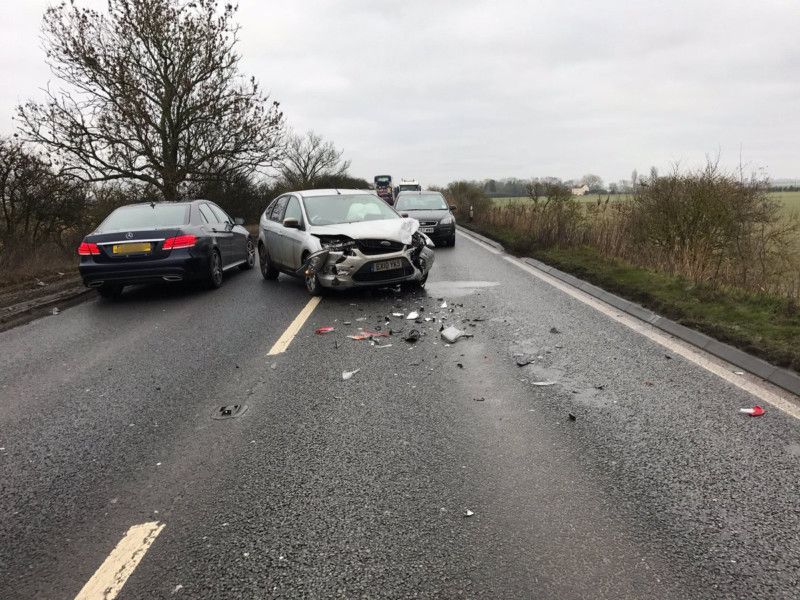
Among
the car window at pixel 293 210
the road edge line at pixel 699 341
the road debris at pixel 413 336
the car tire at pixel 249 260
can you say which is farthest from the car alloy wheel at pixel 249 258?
the road debris at pixel 413 336

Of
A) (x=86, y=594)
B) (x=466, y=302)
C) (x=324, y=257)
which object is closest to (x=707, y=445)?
(x=86, y=594)

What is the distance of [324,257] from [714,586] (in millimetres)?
7278

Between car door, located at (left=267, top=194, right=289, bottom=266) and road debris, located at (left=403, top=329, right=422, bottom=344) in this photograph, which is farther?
car door, located at (left=267, top=194, right=289, bottom=266)

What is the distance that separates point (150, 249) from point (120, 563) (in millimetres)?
7668

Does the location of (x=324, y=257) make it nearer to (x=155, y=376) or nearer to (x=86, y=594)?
(x=155, y=376)

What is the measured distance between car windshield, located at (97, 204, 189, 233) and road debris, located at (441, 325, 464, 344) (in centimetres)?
574

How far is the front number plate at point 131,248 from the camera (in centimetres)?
929

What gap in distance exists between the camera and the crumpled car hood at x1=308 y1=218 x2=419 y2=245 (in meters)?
8.92

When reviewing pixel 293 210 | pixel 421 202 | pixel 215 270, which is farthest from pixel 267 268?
pixel 421 202

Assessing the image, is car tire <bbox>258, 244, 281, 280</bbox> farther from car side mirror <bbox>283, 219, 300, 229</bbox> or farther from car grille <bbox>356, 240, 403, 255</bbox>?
car grille <bbox>356, 240, 403, 255</bbox>

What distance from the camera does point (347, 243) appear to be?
886 centimetres

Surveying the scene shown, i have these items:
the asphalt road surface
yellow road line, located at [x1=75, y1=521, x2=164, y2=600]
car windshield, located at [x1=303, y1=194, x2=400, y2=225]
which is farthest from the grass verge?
yellow road line, located at [x1=75, y1=521, x2=164, y2=600]

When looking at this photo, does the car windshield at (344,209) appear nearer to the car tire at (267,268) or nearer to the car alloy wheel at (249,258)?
the car tire at (267,268)

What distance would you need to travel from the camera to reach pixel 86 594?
2385mm
